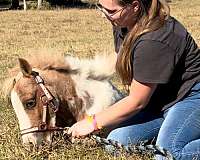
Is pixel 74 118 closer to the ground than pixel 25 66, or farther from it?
closer to the ground

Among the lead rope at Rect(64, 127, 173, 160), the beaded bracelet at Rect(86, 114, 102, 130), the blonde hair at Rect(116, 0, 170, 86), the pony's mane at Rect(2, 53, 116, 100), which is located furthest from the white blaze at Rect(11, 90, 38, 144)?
the blonde hair at Rect(116, 0, 170, 86)

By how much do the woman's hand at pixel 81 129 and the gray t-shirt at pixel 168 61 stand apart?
1.57 feet

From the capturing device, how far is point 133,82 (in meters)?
3.86

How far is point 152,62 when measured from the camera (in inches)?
149

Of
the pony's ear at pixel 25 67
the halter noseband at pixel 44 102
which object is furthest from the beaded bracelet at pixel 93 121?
the pony's ear at pixel 25 67

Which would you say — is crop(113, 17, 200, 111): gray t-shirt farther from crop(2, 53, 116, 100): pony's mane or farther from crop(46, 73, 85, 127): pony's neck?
crop(46, 73, 85, 127): pony's neck

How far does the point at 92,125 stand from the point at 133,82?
0.42 meters

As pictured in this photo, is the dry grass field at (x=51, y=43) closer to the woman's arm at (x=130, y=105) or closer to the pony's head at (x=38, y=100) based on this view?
the pony's head at (x=38, y=100)

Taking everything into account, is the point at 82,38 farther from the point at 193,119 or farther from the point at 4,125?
the point at 193,119

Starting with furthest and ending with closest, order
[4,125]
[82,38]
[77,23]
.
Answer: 1. [77,23]
2. [82,38]
3. [4,125]

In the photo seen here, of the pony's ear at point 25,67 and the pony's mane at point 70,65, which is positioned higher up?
the pony's ear at point 25,67

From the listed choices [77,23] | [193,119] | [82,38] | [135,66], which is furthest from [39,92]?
[77,23]

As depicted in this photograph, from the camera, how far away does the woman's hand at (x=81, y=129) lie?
391 centimetres

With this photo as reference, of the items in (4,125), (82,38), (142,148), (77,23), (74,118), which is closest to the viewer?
(142,148)
